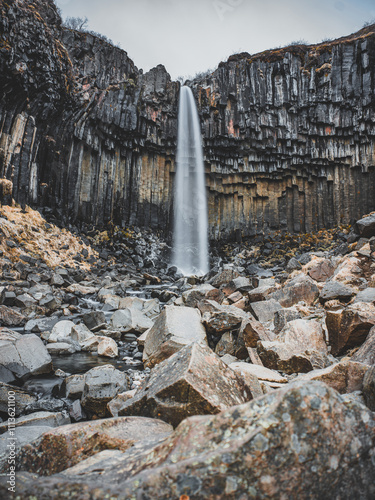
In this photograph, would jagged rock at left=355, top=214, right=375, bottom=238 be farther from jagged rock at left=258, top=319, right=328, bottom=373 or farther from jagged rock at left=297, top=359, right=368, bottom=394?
jagged rock at left=297, top=359, right=368, bottom=394

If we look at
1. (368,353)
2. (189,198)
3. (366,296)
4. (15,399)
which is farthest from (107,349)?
(189,198)

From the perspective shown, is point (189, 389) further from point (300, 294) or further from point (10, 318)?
point (10, 318)

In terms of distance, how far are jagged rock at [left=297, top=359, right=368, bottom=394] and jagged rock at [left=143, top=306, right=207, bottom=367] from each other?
2.59 metres

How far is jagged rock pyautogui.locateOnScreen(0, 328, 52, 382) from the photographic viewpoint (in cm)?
495

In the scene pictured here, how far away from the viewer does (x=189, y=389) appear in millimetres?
2465

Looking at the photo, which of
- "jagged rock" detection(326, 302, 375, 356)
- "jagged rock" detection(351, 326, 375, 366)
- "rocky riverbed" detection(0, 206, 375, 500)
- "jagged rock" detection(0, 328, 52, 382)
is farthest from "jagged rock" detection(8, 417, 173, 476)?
"jagged rock" detection(326, 302, 375, 356)

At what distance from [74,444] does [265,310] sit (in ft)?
20.1

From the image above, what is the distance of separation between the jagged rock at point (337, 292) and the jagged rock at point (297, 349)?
4.32 ft

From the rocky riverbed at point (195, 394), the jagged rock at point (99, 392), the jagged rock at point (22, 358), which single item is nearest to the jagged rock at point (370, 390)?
the rocky riverbed at point (195, 394)

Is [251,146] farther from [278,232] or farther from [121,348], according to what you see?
[121,348]

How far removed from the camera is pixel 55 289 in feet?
41.0

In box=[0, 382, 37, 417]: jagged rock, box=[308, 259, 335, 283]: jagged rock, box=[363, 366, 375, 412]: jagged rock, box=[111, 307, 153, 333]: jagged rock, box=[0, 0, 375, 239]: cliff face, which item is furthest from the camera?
box=[0, 0, 375, 239]: cliff face

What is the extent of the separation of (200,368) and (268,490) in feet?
4.96

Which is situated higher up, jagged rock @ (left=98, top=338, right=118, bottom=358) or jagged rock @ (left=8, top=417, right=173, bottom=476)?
jagged rock @ (left=8, top=417, right=173, bottom=476)
